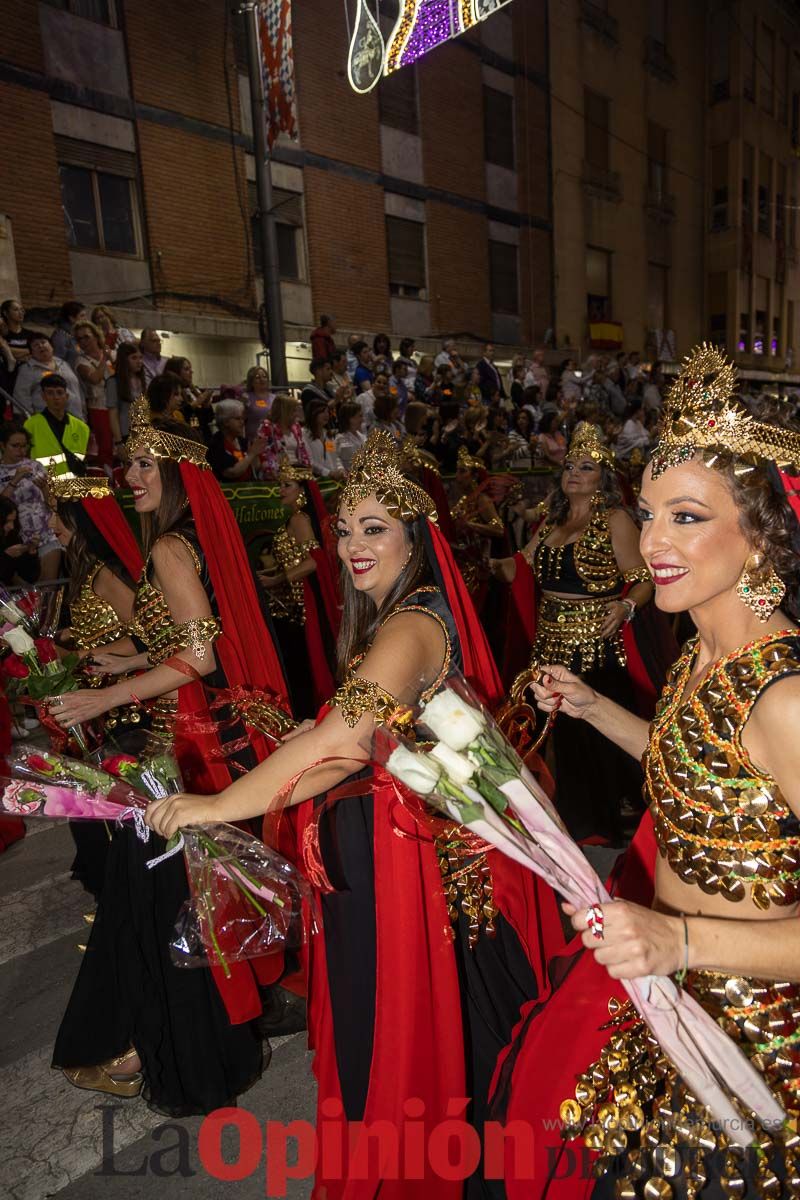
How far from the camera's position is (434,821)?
71.4 inches

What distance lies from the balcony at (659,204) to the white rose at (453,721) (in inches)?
1087

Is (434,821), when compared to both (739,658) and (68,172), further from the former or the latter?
(68,172)

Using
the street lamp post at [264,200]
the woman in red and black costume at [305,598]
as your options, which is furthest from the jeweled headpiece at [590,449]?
the street lamp post at [264,200]

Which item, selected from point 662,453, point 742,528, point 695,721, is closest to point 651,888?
point 695,721

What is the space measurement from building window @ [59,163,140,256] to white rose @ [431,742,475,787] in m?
13.3

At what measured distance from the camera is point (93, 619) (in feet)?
11.8

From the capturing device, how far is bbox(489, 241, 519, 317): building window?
20.2 meters

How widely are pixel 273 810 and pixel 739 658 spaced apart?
1120 mm

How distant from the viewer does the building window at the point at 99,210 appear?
40.4 ft

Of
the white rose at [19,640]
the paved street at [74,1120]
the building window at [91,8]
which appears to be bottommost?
the paved street at [74,1120]

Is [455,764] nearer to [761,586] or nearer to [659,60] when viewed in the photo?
[761,586]

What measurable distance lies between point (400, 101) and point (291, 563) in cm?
1548

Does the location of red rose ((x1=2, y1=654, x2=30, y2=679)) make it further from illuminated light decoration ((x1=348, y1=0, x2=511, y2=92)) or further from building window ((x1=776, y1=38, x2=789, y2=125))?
building window ((x1=776, y1=38, x2=789, y2=125))

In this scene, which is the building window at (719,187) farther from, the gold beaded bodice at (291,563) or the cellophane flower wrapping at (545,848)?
the cellophane flower wrapping at (545,848)
